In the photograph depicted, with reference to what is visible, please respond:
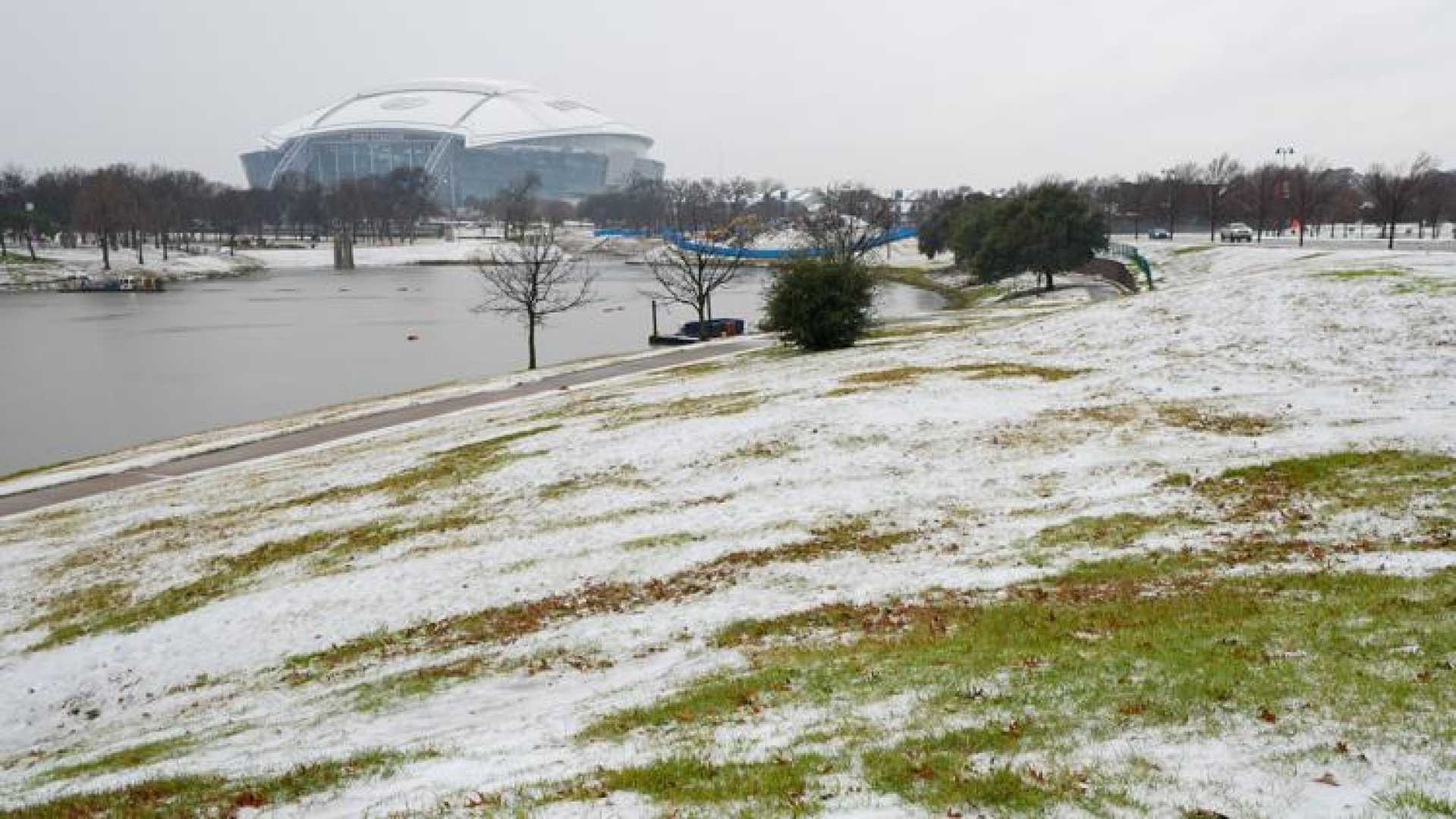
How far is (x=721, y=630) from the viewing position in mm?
10547

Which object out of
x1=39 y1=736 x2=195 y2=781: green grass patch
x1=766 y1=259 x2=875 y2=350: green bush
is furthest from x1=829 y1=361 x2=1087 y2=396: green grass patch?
x1=39 y1=736 x2=195 y2=781: green grass patch

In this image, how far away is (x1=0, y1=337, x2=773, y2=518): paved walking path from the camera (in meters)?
24.6

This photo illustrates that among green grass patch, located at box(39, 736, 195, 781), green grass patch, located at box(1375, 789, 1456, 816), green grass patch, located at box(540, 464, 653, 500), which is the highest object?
green grass patch, located at box(1375, 789, 1456, 816)

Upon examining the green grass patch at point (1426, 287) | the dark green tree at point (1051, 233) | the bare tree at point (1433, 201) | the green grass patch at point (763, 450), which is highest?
the bare tree at point (1433, 201)

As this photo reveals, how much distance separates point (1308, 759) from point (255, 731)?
9317mm

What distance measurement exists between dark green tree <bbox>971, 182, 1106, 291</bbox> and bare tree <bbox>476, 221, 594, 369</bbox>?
26.7m

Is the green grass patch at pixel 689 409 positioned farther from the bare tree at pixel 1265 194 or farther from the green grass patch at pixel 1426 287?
the bare tree at pixel 1265 194

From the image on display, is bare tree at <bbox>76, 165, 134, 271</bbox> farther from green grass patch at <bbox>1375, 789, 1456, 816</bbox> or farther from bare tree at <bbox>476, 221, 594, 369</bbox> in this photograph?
green grass patch at <bbox>1375, 789, 1456, 816</bbox>

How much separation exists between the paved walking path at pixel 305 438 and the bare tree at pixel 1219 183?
228ft

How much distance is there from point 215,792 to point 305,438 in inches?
901

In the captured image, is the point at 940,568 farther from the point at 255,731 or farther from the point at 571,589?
the point at 255,731

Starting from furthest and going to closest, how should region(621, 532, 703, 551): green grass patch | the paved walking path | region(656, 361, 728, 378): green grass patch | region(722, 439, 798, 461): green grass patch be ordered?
1. region(656, 361, 728, 378): green grass patch
2. the paved walking path
3. region(722, 439, 798, 461): green grass patch
4. region(621, 532, 703, 551): green grass patch

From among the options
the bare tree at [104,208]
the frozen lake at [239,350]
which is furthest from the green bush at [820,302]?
the bare tree at [104,208]

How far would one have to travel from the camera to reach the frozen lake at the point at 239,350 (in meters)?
38.6
